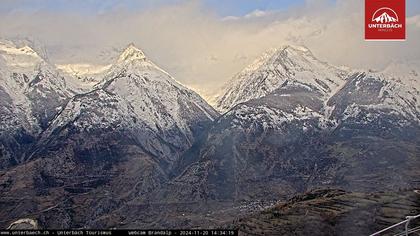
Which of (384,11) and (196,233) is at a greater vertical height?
(384,11)

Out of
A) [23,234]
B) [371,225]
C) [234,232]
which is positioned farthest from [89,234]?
[371,225]

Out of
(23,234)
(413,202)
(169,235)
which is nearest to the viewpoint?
(169,235)

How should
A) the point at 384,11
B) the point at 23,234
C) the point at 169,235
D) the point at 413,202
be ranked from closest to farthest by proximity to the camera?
Answer: the point at 169,235, the point at 23,234, the point at 384,11, the point at 413,202

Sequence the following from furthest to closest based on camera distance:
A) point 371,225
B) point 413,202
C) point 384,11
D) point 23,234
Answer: point 413,202 → point 371,225 → point 384,11 → point 23,234

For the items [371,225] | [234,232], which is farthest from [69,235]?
[371,225]

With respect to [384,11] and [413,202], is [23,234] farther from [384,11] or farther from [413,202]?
[413,202]

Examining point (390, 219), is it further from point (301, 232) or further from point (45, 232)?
point (45, 232)

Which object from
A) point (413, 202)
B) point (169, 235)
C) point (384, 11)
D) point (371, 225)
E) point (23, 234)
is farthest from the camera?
point (413, 202)

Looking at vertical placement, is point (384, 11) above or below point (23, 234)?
above

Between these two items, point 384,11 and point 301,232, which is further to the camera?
point 301,232
